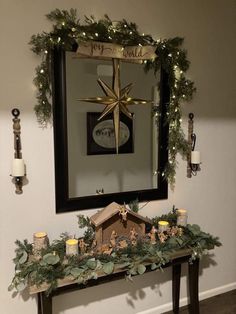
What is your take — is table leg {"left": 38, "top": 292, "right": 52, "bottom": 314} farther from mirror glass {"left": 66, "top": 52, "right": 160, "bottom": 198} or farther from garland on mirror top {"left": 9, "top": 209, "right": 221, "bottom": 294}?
mirror glass {"left": 66, "top": 52, "right": 160, "bottom": 198}

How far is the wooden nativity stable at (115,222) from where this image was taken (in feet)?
6.15

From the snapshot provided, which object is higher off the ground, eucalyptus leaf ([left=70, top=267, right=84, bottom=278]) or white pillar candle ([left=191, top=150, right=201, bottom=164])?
white pillar candle ([left=191, top=150, right=201, bottom=164])

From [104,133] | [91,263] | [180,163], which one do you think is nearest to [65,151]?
[104,133]

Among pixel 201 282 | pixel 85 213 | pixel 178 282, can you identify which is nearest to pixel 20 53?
pixel 85 213

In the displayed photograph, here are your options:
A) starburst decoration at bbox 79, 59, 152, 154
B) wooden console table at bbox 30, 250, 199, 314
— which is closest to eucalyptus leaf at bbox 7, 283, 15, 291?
wooden console table at bbox 30, 250, 199, 314

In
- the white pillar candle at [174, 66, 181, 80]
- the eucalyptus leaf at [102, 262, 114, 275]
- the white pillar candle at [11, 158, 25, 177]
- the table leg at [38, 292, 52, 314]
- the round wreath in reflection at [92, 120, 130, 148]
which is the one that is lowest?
the table leg at [38, 292, 52, 314]

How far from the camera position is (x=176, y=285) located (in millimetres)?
2363

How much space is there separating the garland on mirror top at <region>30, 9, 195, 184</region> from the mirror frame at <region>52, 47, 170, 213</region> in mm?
37

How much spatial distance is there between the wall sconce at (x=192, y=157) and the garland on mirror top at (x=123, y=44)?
0.06 m

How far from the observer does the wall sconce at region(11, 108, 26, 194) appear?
176cm

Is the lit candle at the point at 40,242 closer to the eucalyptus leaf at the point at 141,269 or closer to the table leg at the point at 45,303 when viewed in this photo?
the table leg at the point at 45,303

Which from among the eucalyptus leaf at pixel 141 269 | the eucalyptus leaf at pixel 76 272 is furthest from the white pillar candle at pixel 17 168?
the eucalyptus leaf at pixel 141 269

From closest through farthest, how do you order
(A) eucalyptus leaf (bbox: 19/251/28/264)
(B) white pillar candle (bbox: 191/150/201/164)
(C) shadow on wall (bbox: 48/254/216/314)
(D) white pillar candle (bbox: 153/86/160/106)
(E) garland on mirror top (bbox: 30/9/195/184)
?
(A) eucalyptus leaf (bbox: 19/251/28/264)
(E) garland on mirror top (bbox: 30/9/195/184)
(C) shadow on wall (bbox: 48/254/216/314)
(D) white pillar candle (bbox: 153/86/160/106)
(B) white pillar candle (bbox: 191/150/201/164)

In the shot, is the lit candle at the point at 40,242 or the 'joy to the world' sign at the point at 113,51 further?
the 'joy to the world' sign at the point at 113,51
